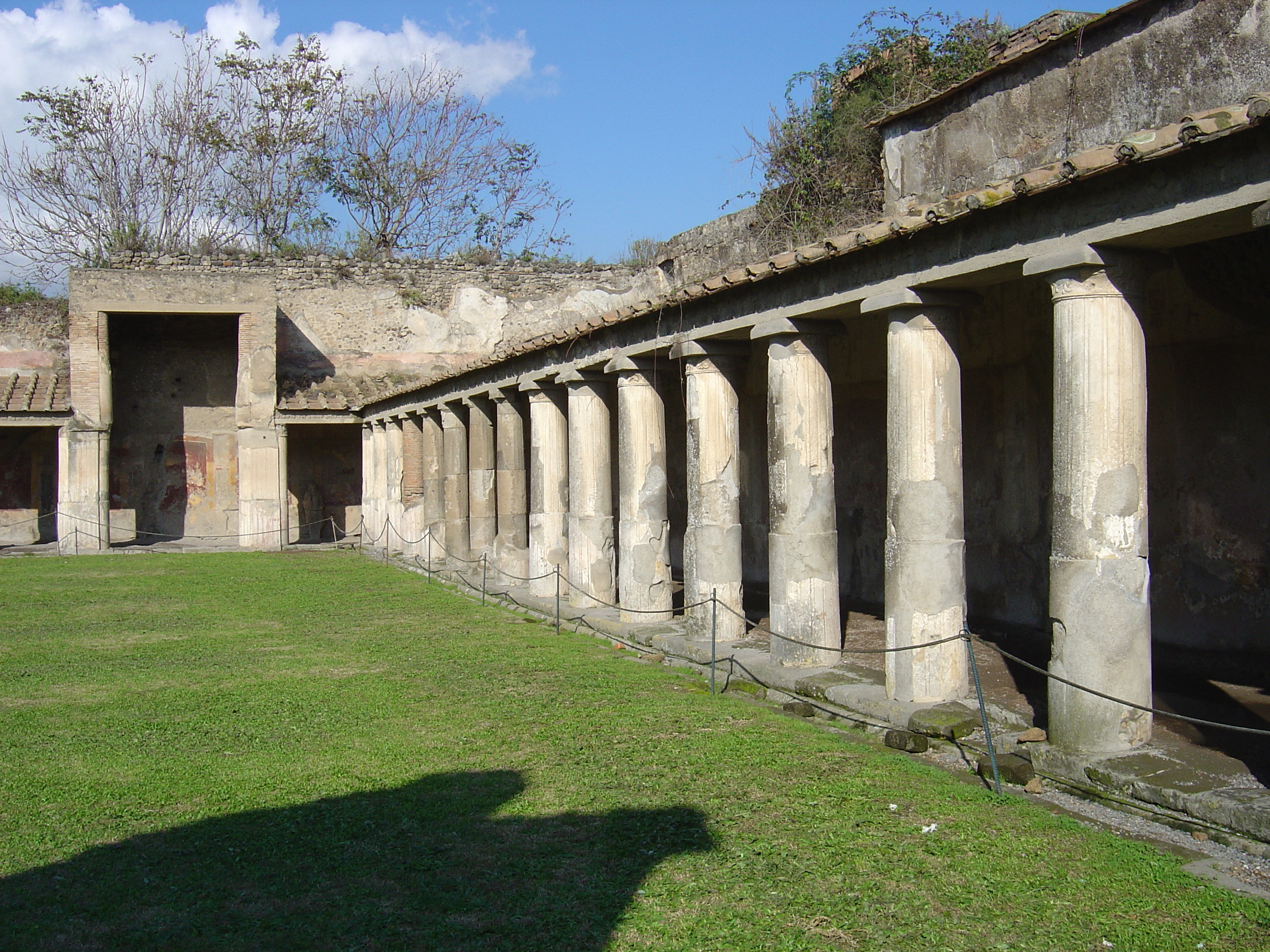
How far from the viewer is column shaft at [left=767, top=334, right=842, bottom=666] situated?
8.05 metres

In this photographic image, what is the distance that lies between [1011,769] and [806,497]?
292cm

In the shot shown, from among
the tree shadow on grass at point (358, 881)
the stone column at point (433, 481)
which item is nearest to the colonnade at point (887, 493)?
the tree shadow on grass at point (358, 881)

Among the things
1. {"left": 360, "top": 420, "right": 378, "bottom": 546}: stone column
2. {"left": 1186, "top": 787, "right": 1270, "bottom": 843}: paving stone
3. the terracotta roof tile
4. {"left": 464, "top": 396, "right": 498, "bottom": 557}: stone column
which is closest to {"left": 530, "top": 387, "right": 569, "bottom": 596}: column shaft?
{"left": 464, "top": 396, "right": 498, "bottom": 557}: stone column

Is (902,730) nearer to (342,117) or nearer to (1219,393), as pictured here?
(1219,393)

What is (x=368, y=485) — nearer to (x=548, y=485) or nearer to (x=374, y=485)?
(x=374, y=485)

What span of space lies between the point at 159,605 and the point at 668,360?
667cm

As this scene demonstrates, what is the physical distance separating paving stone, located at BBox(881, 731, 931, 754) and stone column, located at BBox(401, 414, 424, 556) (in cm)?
1396

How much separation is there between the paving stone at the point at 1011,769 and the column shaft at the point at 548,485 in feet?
25.2

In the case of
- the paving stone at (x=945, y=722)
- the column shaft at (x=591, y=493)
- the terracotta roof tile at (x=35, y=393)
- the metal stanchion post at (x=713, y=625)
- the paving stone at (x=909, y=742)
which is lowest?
the paving stone at (x=909, y=742)

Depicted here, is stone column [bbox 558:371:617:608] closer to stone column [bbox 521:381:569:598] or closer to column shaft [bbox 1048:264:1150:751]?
stone column [bbox 521:381:569:598]

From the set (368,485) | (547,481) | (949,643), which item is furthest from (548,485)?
(368,485)

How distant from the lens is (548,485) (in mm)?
13258

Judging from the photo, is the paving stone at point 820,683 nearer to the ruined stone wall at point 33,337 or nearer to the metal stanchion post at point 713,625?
the metal stanchion post at point 713,625

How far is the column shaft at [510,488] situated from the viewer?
14.7 meters
